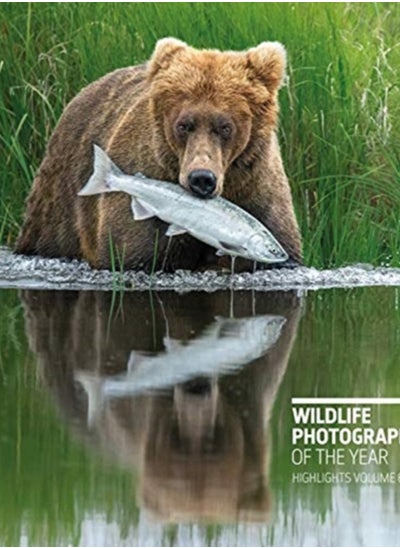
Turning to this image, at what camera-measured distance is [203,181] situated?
7.67 m

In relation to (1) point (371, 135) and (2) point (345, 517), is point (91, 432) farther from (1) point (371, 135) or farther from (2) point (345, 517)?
(1) point (371, 135)

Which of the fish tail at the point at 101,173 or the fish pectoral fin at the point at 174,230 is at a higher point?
the fish tail at the point at 101,173

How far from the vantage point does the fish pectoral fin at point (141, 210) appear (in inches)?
322

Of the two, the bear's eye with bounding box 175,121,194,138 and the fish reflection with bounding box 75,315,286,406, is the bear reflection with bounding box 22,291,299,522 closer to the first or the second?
the fish reflection with bounding box 75,315,286,406

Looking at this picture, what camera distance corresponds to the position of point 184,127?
7.98 m

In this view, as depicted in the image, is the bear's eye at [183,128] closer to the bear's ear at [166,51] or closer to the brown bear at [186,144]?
the brown bear at [186,144]

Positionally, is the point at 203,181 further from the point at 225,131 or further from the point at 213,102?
the point at 213,102

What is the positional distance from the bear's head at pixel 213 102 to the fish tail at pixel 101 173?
26 centimetres

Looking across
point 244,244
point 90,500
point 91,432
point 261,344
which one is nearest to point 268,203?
point 244,244

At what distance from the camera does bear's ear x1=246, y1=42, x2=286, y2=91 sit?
8.16 meters

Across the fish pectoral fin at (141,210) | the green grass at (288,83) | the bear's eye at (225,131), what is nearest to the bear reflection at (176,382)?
the fish pectoral fin at (141,210)

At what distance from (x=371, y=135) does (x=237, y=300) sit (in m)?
1.90

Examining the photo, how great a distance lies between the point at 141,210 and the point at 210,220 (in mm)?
363

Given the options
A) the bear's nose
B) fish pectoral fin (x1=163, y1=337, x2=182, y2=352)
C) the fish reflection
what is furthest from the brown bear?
fish pectoral fin (x1=163, y1=337, x2=182, y2=352)
